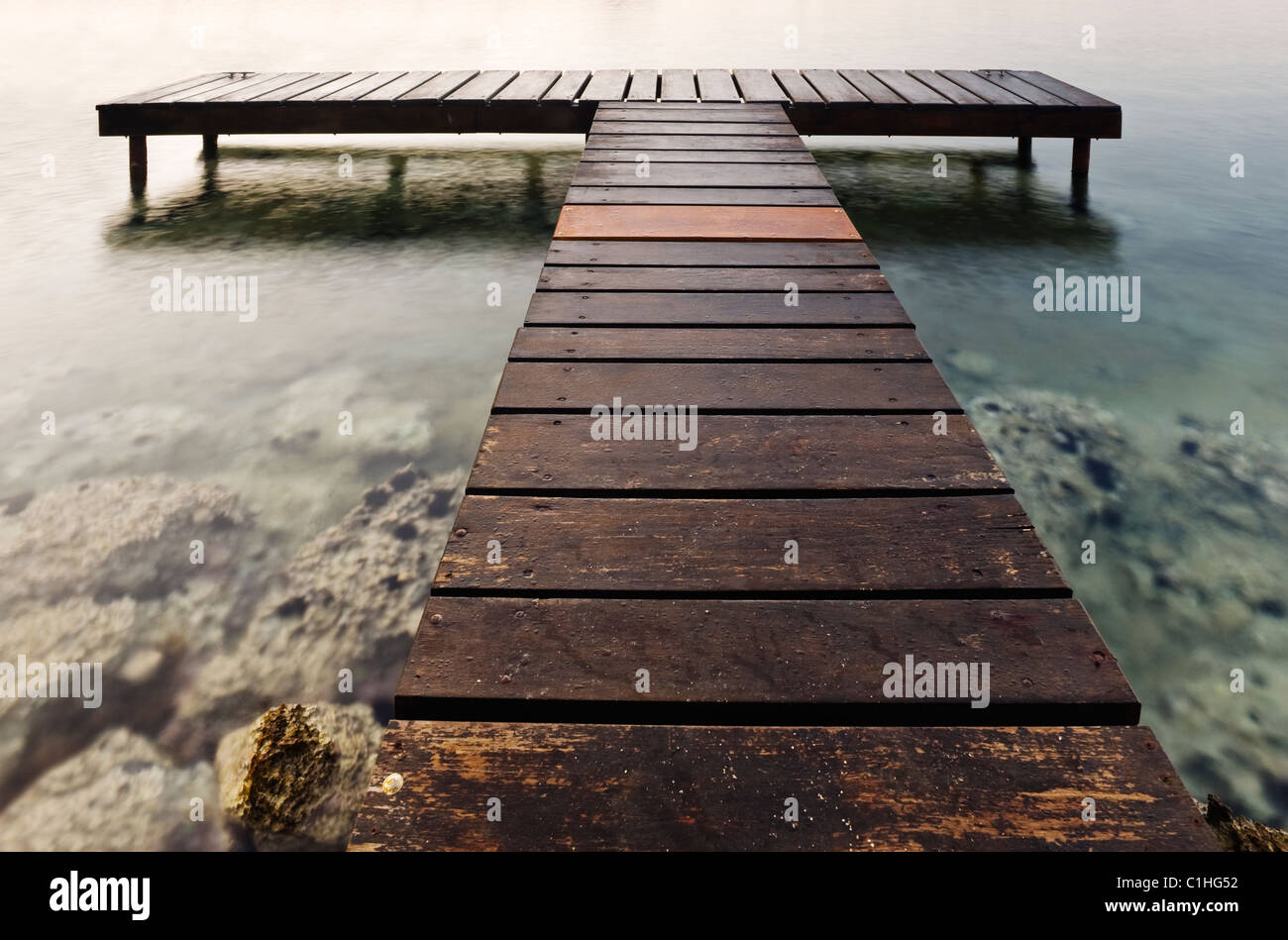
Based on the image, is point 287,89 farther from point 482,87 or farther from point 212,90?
point 482,87

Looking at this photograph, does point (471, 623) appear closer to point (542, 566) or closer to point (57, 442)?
point (542, 566)

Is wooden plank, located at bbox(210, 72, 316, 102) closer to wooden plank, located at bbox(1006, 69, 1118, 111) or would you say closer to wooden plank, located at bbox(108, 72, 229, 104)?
wooden plank, located at bbox(108, 72, 229, 104)

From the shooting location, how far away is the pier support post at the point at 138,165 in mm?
5238

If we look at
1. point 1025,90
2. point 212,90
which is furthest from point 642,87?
point 212,90

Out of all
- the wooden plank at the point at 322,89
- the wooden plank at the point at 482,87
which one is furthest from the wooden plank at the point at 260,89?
the wooden plank at the point at 482,87

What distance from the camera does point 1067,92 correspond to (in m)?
5.24

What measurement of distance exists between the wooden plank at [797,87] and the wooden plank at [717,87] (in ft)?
1.01

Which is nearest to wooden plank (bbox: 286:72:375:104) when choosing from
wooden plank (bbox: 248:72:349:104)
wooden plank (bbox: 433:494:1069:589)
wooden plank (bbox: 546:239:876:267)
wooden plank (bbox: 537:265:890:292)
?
wooden plank (bbox: 248:72:349:104)

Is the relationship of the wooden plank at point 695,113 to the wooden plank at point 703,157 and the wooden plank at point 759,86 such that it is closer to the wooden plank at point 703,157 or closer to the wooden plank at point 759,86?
the wooden plank at point 759,86

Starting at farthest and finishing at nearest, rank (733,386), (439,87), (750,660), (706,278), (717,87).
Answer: (717,87), (439,87), (706,278), (733,386), (750,660)

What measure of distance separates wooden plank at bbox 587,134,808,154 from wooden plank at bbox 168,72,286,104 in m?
2.56

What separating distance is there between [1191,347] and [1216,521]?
1390 mm

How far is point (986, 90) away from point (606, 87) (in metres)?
2.32

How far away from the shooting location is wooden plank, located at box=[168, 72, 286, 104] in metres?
5.07
